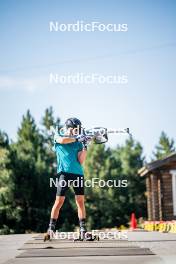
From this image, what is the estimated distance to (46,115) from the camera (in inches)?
2087

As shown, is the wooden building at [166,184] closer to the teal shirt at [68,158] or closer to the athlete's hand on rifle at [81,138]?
the teal shirt at [68,158]

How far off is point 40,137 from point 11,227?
14790 millimetres

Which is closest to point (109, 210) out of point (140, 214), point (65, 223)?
point (140, 214)

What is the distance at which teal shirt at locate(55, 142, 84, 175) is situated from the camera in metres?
6.67

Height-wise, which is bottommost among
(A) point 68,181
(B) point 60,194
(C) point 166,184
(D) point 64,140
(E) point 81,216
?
(E) point 81,216

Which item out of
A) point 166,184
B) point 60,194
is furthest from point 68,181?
point 166,184

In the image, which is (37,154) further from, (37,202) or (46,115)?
(46,115)

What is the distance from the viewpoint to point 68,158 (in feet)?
21.9

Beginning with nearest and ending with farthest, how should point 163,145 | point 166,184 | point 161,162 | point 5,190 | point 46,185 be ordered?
point 161,162
point 166,184
point 5,190
point 46,185
point 163,145

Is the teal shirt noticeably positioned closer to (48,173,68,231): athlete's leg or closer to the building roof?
(48,173,68,231): athlete's leg

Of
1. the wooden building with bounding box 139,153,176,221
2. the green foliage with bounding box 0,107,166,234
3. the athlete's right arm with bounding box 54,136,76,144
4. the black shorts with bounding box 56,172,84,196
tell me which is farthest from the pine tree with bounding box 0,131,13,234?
the athlete's right arm with bounding box 54,136,76,144

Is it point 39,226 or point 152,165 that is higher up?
point 152,165

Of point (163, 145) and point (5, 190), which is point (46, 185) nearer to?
point (5, 190)

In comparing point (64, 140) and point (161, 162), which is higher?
point (161, 162)
